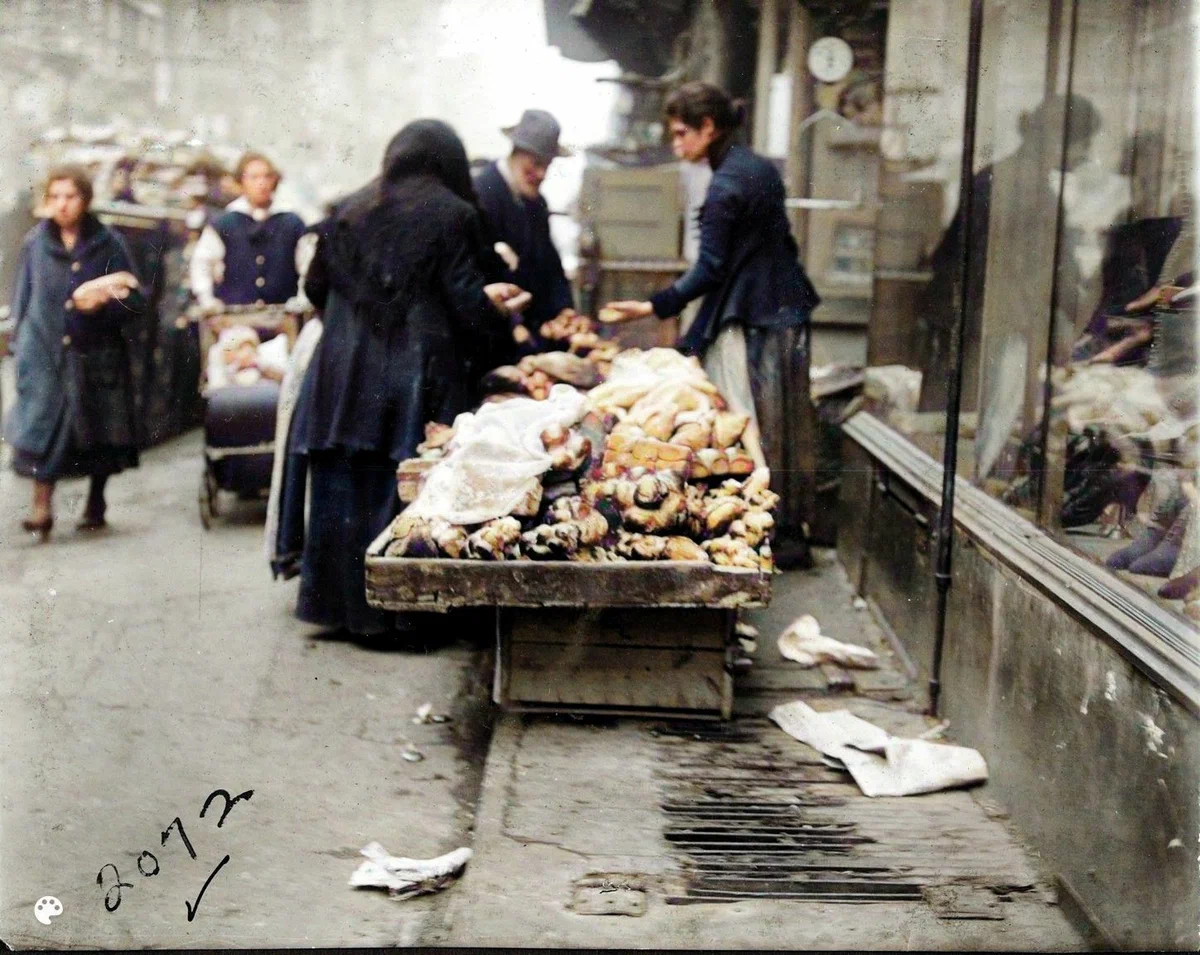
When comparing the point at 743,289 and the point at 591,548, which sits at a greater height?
the point at 743,289

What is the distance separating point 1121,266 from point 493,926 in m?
2.91

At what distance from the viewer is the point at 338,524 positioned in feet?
18.7

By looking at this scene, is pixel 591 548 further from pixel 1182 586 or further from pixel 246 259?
pixel 246 259

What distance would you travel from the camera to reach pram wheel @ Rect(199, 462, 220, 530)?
6.68m

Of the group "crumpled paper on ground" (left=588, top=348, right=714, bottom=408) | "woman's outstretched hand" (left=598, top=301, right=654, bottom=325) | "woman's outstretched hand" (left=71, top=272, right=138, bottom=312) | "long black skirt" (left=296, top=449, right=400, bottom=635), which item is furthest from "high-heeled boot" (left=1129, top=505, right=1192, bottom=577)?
"woman's outstretched hand" (left=71, top=272, right=138, bottom=312)

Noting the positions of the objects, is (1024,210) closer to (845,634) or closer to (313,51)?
(845,634)

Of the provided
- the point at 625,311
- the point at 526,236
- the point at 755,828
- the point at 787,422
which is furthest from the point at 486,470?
the point at 787,422

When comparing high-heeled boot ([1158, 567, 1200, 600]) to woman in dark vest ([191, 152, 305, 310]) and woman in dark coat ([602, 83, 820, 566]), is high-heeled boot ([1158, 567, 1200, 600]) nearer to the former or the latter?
woman in dark coat ([602, 83, 820, 566])

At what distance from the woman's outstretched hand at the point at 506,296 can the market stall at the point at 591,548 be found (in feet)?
2.20

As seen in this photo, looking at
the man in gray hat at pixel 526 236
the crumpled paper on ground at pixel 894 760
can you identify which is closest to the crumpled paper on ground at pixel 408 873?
the crumpled paper on ground at pixel 894 760

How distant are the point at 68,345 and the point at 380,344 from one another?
4.96 feet

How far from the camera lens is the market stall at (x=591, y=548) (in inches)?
173

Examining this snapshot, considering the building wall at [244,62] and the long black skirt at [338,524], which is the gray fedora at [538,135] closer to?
the building wall at [244,62]

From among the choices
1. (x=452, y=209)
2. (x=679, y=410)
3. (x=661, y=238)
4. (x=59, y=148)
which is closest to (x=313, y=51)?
(x=59, y=148)
